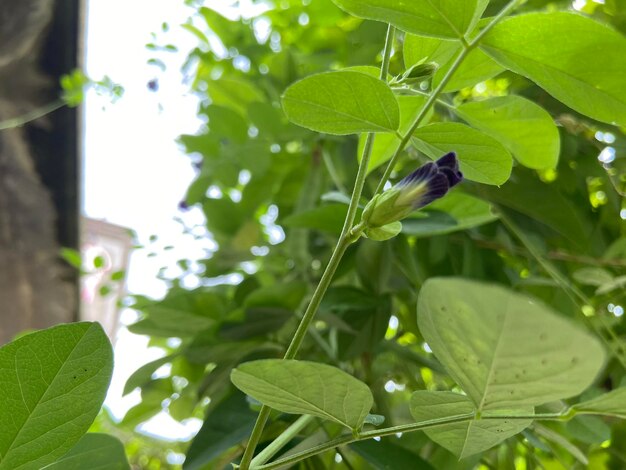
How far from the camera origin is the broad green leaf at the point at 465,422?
0.23 meters

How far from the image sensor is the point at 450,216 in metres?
0.39

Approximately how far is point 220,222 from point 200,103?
260mm

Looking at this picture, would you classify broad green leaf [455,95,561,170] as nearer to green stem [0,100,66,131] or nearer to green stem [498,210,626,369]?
green stem [498,210,626,369]

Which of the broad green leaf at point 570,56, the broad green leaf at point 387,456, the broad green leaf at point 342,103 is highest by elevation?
the broad green leaf at point 570,56

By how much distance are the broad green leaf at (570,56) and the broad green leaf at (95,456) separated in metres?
0.23

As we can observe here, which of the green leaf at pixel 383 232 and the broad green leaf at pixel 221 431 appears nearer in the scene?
the green leaf at pixel 383 232

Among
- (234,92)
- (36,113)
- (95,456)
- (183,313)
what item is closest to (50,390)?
(95,456)

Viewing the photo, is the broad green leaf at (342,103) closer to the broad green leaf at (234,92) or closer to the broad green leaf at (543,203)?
the broad green leaf at (543,203)

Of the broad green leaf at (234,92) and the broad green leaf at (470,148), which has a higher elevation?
the broad green leaf at (470,148)

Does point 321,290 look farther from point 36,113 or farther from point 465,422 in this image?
point 36,113

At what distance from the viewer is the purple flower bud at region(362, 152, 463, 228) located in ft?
0.77

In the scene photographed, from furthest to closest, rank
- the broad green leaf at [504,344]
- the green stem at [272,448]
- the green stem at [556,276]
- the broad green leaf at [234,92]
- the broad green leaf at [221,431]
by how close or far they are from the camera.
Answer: the broad green leaf at [234,92] → the green stem at [556,276] → the broad green leaf at [221,431] → the green stem at [272,448] → the broad green leaf at [504,344]

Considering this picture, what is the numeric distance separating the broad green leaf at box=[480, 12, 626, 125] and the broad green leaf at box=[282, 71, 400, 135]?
0.05 m

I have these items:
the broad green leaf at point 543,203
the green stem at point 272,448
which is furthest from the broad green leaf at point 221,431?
the broad green leaf at point 543,203
